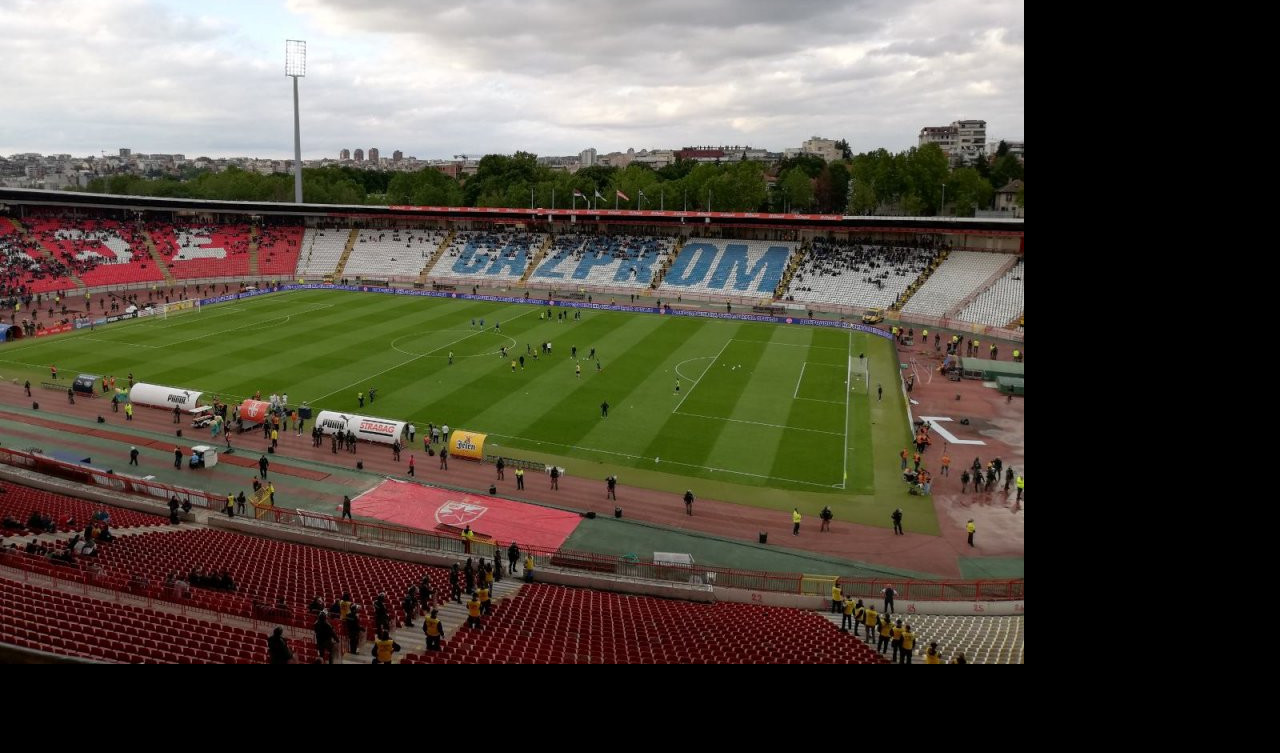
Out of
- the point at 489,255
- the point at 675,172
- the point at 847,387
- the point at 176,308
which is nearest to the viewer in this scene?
the point at 847,387

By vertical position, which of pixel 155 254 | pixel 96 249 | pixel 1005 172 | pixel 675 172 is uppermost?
pixel 675 172

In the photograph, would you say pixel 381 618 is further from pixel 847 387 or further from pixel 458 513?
pixel 847 387

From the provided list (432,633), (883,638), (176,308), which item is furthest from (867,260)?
(432,633)

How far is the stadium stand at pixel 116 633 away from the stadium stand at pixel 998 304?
5937cm

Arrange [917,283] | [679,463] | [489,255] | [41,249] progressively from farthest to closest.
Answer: [489,255] → [41,249] → [917,283] → [679,463]

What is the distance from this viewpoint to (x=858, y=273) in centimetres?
7550

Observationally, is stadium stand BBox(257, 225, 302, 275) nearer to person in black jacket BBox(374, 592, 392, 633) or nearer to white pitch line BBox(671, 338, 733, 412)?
white pitch line BBox(671, 338, 733, 412)

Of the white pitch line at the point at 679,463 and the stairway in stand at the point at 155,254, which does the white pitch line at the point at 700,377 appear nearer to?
the white pitch line at the point at 679,463

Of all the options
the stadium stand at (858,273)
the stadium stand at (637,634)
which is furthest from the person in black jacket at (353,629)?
the stadium stand at (858,273)

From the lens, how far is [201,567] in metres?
19.2

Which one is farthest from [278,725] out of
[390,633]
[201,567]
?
[201,567]

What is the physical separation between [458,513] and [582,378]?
1828 cm

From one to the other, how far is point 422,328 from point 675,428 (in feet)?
94.5

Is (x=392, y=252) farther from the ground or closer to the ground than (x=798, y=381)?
farther from the ground
